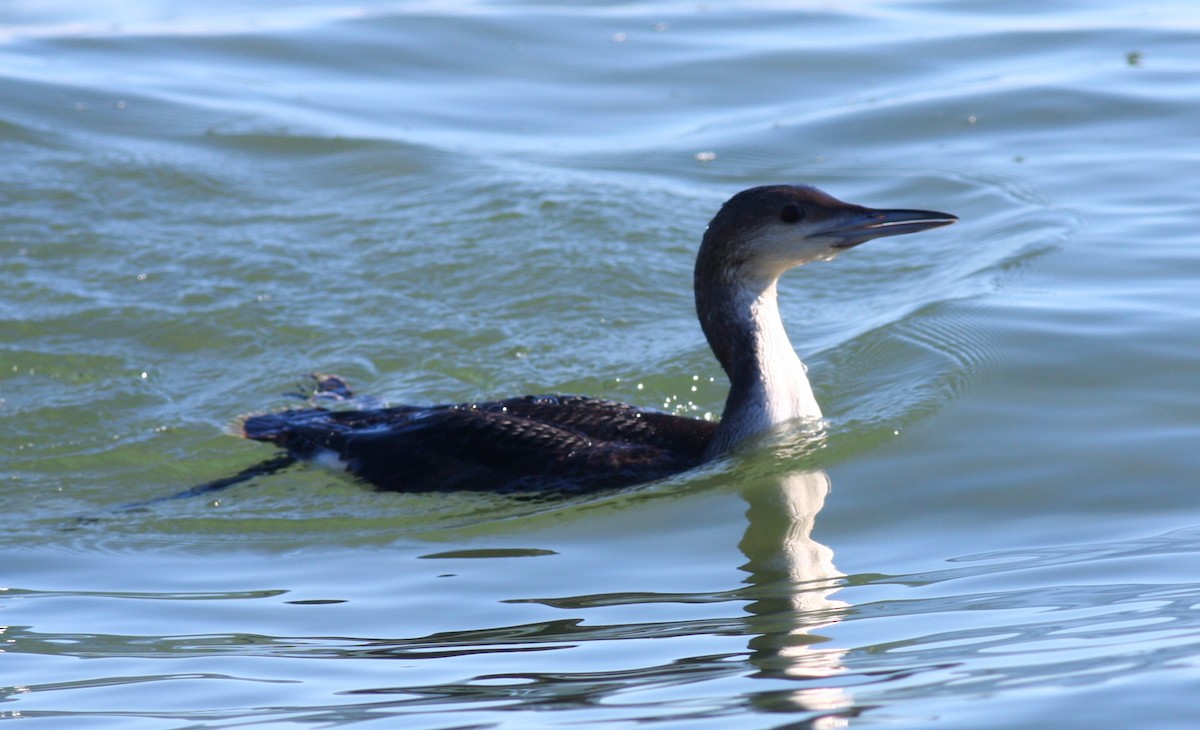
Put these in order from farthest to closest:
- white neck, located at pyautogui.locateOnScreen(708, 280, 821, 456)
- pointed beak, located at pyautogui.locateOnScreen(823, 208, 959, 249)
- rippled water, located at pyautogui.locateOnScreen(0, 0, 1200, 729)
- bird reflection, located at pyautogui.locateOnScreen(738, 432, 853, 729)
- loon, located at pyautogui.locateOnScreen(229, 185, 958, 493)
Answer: white neck, located at pyautogui.locateOnScreen(708, 280, 821, 456)
loon, located at pyautogui.locateOnScreen(229, 185, 958, 493)
pointed beak, located at pyautogui.locateOnScreen(823, 208, 959, 249)
rippled water, located at pyautogui.locateOnScreen(0, 0, 1200, 729)
bird reflection, located at pyautogui.locateOnScreen(738, 432, 853, 729)

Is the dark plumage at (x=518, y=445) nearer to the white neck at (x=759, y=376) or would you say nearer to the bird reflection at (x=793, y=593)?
the white neck at (x=759, y=376)

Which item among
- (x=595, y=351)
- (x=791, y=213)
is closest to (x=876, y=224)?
(x=791, y=213)

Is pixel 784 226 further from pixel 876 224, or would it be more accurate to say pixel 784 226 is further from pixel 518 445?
pixel 518 445

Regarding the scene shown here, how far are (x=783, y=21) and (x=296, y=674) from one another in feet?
36.3

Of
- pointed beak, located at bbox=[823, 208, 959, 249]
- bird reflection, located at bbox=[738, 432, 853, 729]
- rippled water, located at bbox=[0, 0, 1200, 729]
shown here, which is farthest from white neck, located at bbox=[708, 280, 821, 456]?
pointed beak, located at bbox=[823, 208, 959, 249]

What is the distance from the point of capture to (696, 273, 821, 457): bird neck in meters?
6.76

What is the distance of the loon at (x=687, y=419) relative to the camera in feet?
21.8

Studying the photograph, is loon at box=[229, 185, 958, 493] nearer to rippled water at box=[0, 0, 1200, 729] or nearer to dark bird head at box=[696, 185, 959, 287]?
dark bird head at box=[696, 185, 959, 287]

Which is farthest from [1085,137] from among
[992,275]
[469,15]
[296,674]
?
[296,674]

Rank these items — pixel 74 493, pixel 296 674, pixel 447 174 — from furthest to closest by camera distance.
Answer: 1. pixel 447 174
2. pixel 74 493
3. pixel 296 674

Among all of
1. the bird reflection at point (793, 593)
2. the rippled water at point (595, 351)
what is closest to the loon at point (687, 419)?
the rippled water at point (595, 351)

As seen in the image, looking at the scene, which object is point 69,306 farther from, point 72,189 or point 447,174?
point 447,174

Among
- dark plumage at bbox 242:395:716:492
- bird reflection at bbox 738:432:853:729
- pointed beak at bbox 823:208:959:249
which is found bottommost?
bird reflection at bbox 738:432:853:729

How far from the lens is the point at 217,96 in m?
13.0
